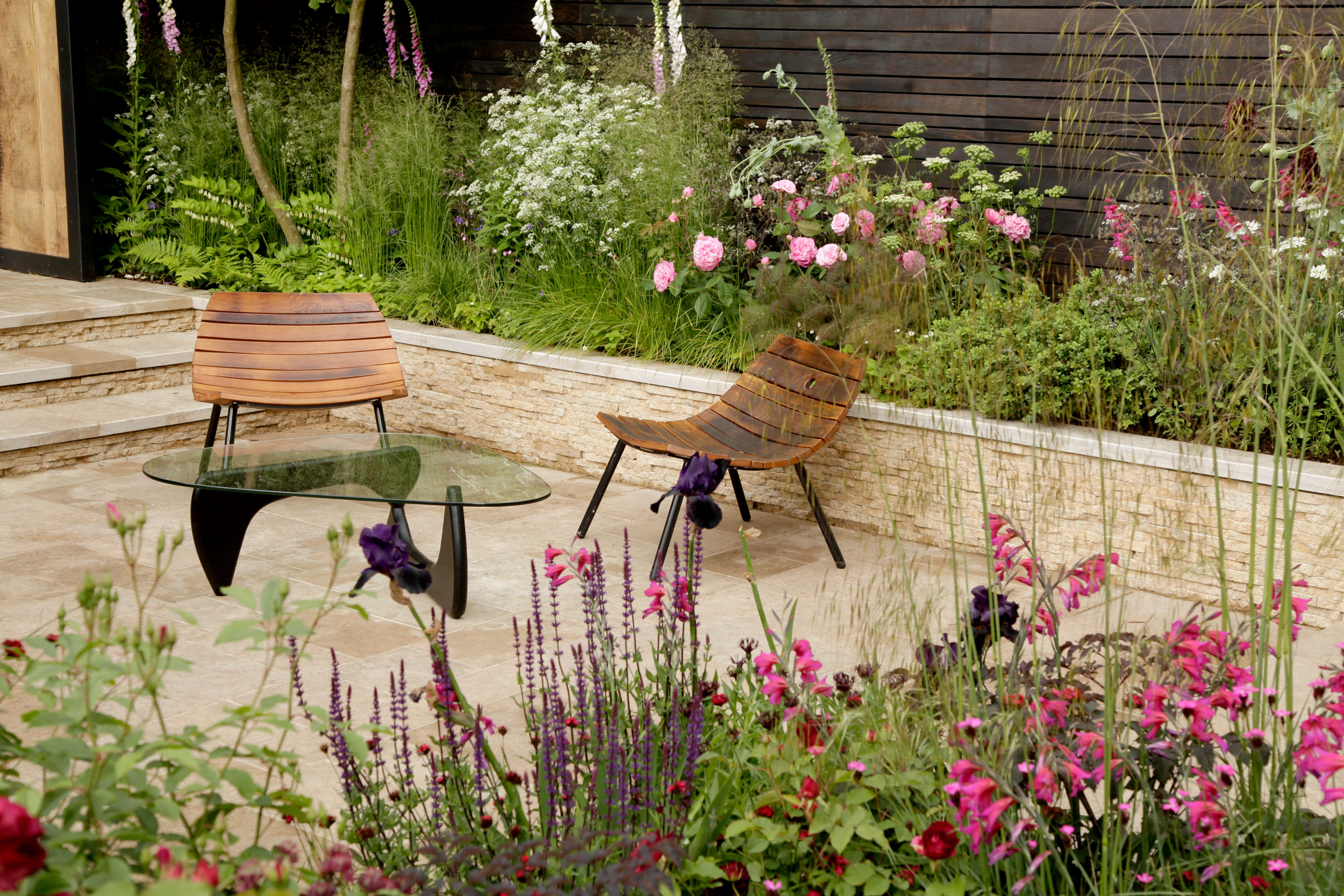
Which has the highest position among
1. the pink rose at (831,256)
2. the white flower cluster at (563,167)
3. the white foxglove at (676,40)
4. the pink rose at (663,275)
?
the white foxglove at (676,40)

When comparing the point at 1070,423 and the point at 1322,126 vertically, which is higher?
the point at 1322,126

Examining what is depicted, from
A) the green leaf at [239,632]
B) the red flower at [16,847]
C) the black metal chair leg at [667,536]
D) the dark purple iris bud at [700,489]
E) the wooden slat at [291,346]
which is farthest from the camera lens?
the wooden slat at [291,346]

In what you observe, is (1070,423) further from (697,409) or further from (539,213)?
(539,213)

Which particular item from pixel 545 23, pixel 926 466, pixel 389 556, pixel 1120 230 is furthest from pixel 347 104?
pixel 926 466

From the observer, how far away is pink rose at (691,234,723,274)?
537 centimetres

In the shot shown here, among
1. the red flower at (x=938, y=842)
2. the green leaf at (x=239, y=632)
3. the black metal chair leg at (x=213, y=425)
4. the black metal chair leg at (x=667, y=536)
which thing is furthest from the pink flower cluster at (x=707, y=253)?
the green leaf at (x=239, y=632)

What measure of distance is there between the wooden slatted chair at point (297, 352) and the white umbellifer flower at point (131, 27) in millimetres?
2464

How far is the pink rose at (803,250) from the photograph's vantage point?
17.2 ft

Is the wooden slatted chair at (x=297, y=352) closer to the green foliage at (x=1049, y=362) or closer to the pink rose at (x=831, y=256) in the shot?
the pink rose at (x=831, y=256)

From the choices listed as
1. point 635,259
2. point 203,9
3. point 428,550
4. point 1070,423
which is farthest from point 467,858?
point 203,9

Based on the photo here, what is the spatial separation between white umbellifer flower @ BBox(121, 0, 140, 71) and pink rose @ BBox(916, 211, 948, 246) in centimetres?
482

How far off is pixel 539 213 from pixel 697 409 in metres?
1.39

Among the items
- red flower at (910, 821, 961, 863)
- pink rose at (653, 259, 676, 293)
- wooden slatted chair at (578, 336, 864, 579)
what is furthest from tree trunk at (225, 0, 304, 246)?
red flower at (910, 821, 961, 863)

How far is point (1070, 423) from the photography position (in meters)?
4.63
